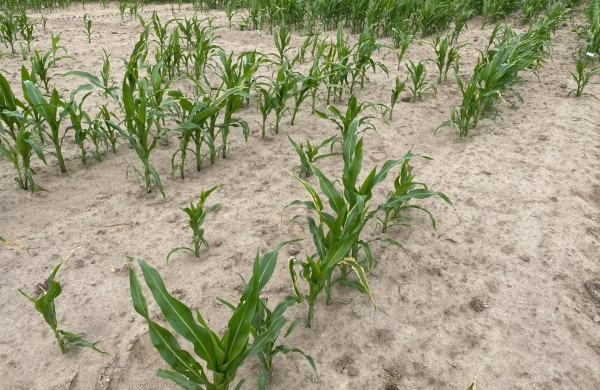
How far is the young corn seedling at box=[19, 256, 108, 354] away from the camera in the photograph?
1.47 metres

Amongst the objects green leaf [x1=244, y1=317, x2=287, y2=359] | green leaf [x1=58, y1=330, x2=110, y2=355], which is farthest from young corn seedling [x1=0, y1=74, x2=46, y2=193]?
green leaf [x1=244, y1=317, x2=287, y2=359]

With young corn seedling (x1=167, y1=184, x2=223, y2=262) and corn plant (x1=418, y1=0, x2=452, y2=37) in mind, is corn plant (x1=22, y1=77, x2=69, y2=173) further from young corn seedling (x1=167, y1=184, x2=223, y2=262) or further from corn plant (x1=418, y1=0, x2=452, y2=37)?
corn plant (x1=418, y1=0, x2=452, y2=37)

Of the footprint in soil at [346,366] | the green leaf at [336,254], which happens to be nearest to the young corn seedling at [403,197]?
the green leaf at [336,254]

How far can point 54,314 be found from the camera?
155cm

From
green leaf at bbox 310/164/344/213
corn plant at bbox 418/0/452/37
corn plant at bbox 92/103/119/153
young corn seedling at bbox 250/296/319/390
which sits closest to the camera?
young corn seedling at bbox 250/296/319/390

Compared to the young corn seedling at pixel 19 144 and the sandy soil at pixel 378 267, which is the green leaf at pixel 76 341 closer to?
the sandy soil at pixel 378 267

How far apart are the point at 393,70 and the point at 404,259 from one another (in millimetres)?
3107

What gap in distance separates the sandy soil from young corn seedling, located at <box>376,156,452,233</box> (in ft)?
0.26

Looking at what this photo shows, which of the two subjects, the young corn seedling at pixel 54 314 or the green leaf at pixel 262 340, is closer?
the green leaf at pixel 262 340

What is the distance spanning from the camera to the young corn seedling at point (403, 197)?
1978 mm

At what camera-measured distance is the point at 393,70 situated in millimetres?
4668

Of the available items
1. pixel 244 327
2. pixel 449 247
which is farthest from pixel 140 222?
pixel 449 247

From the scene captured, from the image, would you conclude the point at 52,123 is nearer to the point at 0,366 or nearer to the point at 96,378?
the point at 0,366

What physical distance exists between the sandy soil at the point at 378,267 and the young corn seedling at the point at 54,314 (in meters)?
0.04
